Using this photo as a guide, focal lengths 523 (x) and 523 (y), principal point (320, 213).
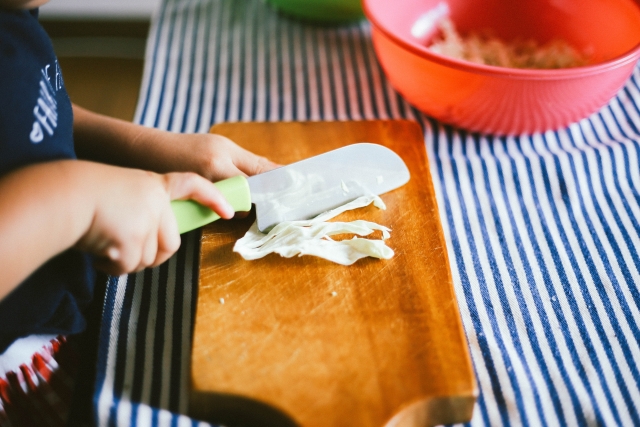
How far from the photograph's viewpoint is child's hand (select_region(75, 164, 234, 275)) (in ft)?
1.63

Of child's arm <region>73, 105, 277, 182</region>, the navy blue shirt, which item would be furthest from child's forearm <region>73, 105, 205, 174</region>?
the navy blue shirt

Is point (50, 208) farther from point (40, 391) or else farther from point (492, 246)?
point (492, 246)

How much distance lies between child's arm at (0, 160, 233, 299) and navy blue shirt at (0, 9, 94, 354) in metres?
0.04

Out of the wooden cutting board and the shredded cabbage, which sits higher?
the shredded cabbage

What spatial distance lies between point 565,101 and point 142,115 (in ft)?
2.25

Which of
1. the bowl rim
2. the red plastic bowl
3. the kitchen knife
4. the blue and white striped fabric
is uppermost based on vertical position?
the bowl rim

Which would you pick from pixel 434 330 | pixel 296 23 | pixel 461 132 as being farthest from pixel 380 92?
pixel 434 330

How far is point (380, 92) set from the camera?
39.5 inches

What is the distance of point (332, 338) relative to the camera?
55cm

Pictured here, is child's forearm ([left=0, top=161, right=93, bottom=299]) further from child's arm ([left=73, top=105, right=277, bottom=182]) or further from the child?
child's arm ([left=73, top=105, right=277, bottom=182])

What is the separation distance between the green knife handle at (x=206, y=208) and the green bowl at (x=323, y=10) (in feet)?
2.02

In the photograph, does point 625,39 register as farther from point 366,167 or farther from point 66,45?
point 66,45

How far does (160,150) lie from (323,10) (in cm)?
58

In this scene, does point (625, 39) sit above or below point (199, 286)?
above
